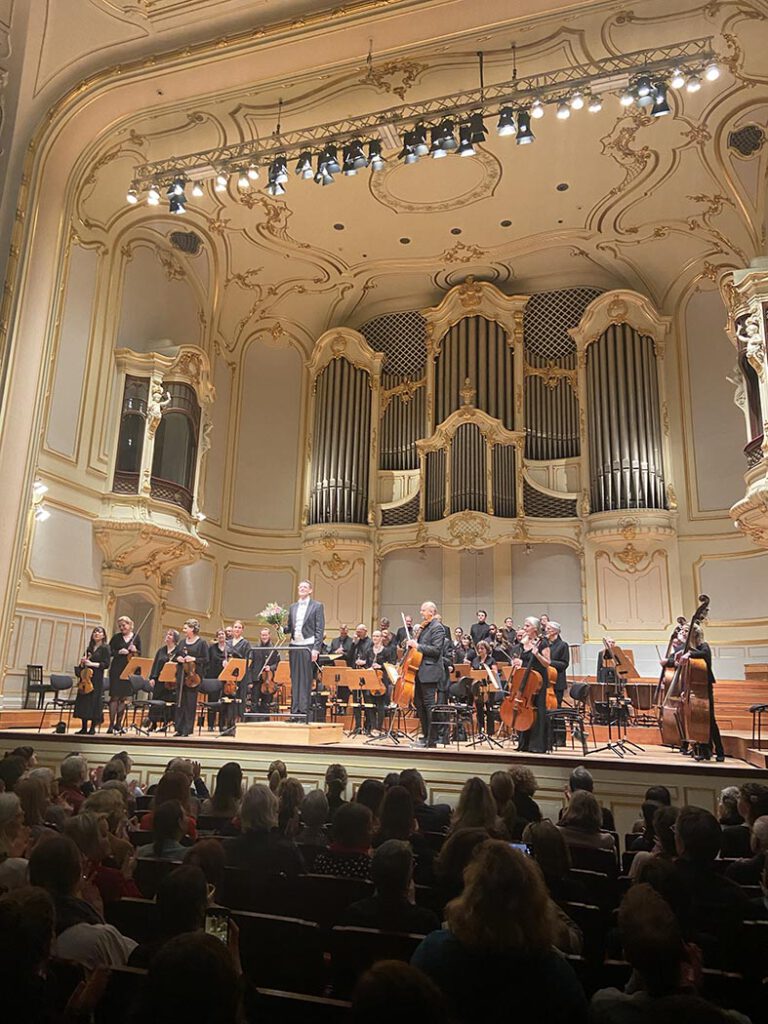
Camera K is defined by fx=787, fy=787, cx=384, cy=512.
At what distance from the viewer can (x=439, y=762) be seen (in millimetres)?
6375

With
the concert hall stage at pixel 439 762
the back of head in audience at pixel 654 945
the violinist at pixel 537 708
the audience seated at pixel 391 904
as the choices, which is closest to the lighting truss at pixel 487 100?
the violinist at pixel 537 708

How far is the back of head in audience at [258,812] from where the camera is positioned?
323cm

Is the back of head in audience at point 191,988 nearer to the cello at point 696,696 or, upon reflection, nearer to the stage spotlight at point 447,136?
the cello at point 696,696

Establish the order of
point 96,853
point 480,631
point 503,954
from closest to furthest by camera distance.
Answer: point 503,954 < point 96,853 < point 480,631

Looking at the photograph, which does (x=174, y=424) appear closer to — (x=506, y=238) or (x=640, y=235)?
(x=506, y=238)

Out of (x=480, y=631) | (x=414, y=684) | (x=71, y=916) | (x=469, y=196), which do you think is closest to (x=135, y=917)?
(x=71, y=916)

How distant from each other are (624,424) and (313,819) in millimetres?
10842

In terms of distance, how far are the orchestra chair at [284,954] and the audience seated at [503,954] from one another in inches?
22.0

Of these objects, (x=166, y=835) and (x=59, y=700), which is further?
(x=59, y=700)

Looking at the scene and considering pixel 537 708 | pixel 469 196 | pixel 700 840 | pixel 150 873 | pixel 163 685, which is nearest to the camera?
pixel 700 840

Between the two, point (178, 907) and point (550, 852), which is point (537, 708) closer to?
point (550, 852)

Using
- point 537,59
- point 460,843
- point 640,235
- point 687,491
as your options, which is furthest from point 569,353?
point 460,843

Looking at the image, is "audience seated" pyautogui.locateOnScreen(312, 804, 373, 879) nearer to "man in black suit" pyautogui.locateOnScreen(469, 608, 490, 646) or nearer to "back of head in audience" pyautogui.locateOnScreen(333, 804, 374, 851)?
"back of head in audience" pyautogui.locateOnScreen(333, 804, 374, 851)

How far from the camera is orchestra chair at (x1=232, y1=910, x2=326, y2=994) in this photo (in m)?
2.28
